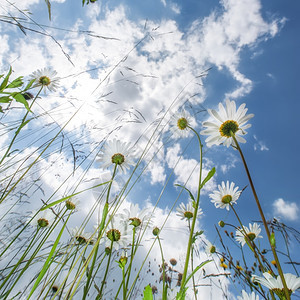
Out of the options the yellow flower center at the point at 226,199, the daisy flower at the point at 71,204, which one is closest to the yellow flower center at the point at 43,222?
the daisy flower at the point at 71,204

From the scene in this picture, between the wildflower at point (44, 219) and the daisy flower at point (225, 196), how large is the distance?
1.16m

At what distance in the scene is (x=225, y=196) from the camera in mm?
1562

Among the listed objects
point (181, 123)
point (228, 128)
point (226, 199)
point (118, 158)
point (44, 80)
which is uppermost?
point (44, 80)

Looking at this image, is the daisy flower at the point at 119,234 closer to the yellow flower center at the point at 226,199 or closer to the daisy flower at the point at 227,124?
the daisy flower at the point at 227,124

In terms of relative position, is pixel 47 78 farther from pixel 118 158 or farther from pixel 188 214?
pixel 188 214

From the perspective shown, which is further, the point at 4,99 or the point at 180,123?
the point at 180,123

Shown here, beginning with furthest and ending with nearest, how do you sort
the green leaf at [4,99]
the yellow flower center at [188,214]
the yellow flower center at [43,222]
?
1. the yellow flower center at [188,214]
2. the yellow flower center at [43,222]
3. the green leaf at [4,99]

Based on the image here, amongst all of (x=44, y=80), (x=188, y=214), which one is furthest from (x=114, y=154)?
(x=44, y=80)

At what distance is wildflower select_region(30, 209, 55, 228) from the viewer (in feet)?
3.96

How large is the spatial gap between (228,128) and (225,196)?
2.79 feet

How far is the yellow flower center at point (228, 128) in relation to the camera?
0.85m

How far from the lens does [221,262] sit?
199 centimetres

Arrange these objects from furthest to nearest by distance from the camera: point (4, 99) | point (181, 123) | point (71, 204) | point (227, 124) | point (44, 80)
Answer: point (44, 80)
point (181, 123)
point (71, 204)
point (227, 124)
point (4, 99)

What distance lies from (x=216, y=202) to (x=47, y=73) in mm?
1711
